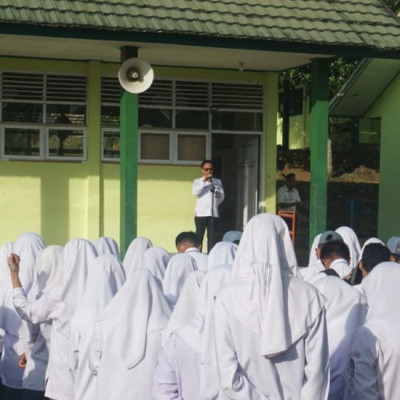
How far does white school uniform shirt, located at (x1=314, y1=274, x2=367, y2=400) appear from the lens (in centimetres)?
618

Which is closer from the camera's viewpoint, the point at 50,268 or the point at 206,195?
the point at 50,268

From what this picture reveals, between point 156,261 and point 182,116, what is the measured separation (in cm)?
751

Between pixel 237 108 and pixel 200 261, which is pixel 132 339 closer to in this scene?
pixel 200 261

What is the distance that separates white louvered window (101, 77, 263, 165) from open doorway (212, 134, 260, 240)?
513 mm

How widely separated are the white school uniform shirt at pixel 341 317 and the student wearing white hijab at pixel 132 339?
3.52ft

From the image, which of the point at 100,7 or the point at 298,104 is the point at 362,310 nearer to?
the point at 100,7

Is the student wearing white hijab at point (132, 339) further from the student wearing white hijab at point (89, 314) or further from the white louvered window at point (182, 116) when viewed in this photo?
the white louvered window at point (182, 116)

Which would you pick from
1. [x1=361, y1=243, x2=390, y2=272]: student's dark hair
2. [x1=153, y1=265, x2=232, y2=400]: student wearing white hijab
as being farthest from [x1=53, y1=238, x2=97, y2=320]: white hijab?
[x1=361, y1=243, x2=390, y2=272]: student's dark hair

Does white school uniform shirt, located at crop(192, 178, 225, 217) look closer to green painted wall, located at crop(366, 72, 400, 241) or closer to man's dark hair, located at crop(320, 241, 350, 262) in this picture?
green painted wall, located at crop(366, 72, 400, 241)

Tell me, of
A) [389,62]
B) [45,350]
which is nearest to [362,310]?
[45,350]

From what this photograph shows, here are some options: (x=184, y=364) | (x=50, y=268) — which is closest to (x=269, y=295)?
(x=184, y=364)

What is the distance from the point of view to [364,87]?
60.8 ft

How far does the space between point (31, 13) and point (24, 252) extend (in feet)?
13.0

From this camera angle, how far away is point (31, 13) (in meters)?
11.7
